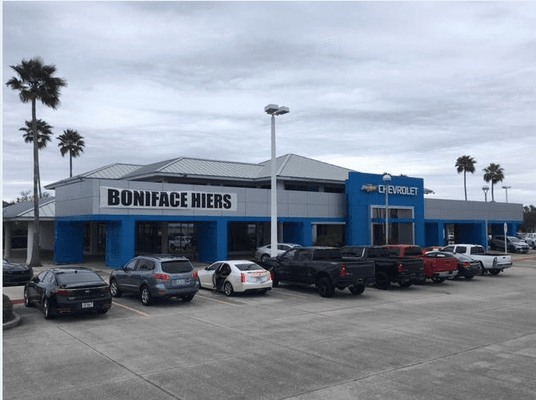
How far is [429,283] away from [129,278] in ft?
47.2

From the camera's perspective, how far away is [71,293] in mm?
13414

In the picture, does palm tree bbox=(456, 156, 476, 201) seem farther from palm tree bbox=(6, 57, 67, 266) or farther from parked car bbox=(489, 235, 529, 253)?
palm tree bbox=(6, 57, 67, 266)

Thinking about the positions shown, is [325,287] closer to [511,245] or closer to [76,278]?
[76,278]

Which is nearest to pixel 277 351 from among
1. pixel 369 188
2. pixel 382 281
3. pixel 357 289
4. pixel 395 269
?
pixel 357 289

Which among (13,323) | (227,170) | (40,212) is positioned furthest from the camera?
(227,170)

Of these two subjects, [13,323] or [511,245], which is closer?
[13,323]

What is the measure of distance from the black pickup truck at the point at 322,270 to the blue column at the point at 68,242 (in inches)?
674

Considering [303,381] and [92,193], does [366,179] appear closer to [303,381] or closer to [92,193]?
[92,193]

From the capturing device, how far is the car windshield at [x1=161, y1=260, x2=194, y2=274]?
643 inches

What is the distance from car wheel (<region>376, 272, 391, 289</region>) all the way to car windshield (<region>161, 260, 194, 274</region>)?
875 cm

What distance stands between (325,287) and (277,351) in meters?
8.42

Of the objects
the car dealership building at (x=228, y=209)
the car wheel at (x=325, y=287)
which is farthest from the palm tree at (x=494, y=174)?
the car wheel at (x=325, y=287)

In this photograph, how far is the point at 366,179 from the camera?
40.6 meters

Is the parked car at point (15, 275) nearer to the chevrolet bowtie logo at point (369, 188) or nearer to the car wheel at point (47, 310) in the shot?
the car wheel at point (47, 310)
